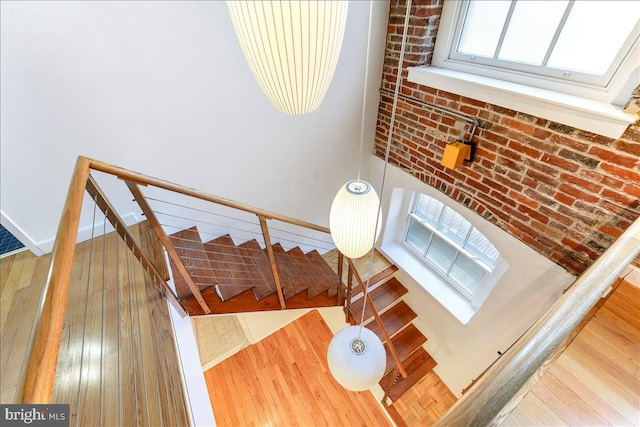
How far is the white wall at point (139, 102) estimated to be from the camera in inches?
58.1

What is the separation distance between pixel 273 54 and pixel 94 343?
1530mm

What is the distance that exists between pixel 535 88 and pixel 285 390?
10.8 ft

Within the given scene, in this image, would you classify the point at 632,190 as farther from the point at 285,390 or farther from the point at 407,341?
the point at 285,390

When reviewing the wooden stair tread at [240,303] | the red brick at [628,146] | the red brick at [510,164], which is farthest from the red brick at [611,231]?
the wooden stair tread at [240,303]

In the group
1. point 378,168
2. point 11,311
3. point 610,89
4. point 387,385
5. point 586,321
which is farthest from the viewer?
point 378,168

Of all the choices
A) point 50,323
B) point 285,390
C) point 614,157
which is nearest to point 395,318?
point 285,390

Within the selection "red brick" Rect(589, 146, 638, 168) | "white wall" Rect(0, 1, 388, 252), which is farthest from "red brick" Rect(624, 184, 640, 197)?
"white wall" Rect(0, 1, 388, 252)

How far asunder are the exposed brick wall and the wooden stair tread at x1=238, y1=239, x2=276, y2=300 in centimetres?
163

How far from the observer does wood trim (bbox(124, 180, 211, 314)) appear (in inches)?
53.3

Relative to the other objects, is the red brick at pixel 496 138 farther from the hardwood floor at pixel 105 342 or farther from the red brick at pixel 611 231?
the hardwood floor at pixel 105 342

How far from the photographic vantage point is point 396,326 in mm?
3010

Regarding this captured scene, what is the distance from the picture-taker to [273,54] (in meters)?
0.66

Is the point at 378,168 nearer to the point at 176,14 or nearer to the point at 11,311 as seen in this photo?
the point at 176,14

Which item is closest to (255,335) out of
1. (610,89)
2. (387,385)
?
(387,385)
